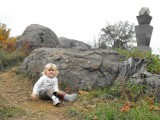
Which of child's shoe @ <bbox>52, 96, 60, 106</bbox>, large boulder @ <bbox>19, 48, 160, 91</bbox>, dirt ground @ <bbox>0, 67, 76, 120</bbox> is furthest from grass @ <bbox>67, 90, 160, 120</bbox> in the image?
large boulder @ <bbox>19, 48, 160, 91</bbox>

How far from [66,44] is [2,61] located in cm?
381

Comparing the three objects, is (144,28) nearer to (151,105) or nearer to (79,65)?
(79,65)

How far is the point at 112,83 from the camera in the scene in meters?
9.14

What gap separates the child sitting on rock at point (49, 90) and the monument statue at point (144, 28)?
7.37 metres

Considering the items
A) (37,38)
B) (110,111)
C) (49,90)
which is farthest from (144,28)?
(110,111)

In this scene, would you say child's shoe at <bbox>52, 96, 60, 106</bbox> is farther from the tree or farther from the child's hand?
the tree

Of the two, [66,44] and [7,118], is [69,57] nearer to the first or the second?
[7,118]

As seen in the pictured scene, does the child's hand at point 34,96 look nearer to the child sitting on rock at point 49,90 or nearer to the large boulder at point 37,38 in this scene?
the child sitting on rock at point 49,90

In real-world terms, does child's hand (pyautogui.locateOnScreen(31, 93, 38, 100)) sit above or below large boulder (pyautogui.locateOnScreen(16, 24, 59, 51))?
below

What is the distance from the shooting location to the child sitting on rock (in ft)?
25.1

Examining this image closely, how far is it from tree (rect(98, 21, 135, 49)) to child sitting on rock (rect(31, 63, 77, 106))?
11669 millimetres

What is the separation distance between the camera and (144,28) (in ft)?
48.2

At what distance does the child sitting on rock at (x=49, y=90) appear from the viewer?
765 centimetres

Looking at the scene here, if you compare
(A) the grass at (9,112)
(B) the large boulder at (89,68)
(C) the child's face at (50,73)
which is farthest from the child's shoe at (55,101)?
(B) the large boulder at (89,68)
